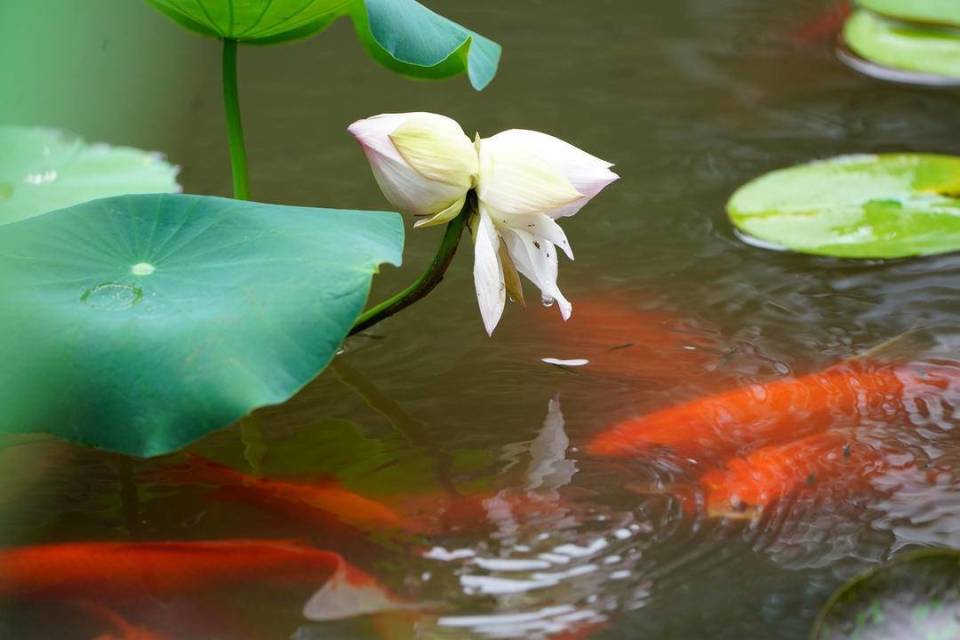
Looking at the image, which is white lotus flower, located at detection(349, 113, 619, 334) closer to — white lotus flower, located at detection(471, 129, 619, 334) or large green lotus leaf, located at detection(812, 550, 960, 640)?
white lotus flower, located at detection(471, 129, 619, 334)

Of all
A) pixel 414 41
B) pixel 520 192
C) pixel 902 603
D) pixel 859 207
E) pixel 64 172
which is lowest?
pixel 902 603

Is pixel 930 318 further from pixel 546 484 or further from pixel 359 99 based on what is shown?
pixel 359 99

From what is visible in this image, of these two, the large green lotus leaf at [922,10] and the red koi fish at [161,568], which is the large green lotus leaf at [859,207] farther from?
the red koi fish at [161,568]

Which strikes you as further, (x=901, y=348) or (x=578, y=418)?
(x=901, y=348)

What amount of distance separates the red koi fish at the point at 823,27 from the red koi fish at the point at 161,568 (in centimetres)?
152

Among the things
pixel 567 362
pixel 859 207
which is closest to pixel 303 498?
pixel 567 362

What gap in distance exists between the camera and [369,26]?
40.3 inches

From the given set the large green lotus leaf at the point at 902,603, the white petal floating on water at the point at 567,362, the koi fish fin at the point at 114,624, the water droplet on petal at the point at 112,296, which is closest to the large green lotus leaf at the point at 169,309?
the water droplet on petal at the point at 112,296

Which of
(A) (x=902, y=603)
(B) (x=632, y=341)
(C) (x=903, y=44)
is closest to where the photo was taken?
(A) (x=902, y=603)

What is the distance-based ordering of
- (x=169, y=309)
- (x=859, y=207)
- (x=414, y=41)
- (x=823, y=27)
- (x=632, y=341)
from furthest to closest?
(x=823, y=27), (x=859, y=207), (x=632, y=341), (x=414, y=41), (x=169, y=309)

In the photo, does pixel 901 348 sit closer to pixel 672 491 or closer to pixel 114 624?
pixel 672 491

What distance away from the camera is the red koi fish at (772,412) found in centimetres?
98

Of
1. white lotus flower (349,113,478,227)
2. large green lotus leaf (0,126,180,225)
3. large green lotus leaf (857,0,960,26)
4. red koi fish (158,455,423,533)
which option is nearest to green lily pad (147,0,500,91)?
white lotus flower (349,113,478,227)

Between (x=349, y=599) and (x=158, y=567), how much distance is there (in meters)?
0.15
